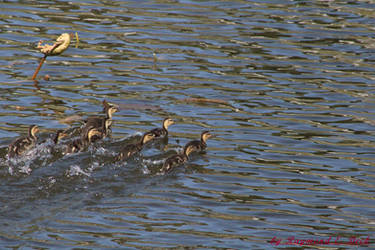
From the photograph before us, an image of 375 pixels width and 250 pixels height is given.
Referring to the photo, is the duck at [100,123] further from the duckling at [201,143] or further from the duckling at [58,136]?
the duckling at [201,143]

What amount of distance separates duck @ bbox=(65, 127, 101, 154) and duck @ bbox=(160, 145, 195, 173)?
1.27 m

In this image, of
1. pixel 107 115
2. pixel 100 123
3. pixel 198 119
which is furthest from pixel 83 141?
pixel 198 119

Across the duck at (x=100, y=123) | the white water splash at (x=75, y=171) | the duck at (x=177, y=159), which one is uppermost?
the duck at (x=100, y=123)

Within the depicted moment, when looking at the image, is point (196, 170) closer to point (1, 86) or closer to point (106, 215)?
point (106, 215)

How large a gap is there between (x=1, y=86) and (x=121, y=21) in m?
4.50

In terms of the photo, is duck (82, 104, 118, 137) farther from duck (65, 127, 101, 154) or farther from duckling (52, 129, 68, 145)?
duckling (52, 129, 68, 145)

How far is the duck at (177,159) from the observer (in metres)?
10.8

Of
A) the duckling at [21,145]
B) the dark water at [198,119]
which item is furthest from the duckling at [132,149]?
the duckling at [21,145]

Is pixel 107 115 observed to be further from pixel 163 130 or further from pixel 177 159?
pixel 177 159

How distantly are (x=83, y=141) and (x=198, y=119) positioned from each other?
7.84 ft

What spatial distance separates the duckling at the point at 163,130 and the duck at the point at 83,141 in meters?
0.84

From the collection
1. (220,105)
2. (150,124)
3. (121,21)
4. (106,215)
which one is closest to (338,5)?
(121,21)

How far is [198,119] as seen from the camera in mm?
13094

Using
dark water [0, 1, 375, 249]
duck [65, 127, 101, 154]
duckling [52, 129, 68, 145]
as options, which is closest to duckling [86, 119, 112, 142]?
duck [65, 127, 101, 154]
